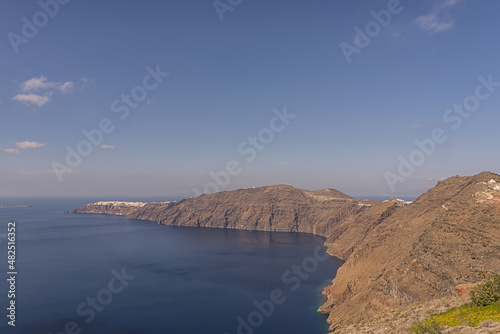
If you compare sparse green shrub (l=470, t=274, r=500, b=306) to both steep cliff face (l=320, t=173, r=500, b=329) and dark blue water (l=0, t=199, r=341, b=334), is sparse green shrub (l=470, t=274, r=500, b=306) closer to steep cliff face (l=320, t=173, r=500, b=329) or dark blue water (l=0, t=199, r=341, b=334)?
steep cliff face (l=320, t=173, r=500, b=329)

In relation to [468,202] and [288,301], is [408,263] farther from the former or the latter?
[288,301]

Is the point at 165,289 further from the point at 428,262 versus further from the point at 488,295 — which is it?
the point at 488,295

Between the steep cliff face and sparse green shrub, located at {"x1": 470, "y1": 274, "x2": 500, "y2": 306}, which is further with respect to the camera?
the steep cliff face

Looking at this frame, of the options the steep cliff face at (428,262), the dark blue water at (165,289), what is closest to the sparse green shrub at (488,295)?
the steep cliff face at (428,262)

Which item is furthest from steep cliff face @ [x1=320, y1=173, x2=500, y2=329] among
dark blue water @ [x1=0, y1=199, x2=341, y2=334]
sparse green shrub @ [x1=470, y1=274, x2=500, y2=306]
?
sparse green shrub @ [x1=470, y1=274, x2=500, y2=306]

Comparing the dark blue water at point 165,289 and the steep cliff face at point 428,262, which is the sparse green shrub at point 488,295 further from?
the dark blue water at point 165,289

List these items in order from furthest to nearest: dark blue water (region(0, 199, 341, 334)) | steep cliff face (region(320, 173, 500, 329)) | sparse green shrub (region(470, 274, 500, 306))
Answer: dark blue water (region(0, 199, 341, 334)) → steep cliff face (region(320, 173, 500, 329)) → sparse green shrub (region(470, 274, 500, 306))

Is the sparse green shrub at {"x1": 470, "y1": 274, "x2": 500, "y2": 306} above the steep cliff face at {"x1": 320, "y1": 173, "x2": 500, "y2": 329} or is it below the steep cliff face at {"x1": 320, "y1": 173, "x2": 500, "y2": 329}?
above
